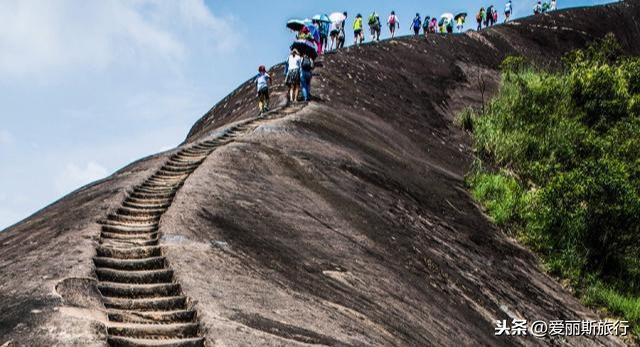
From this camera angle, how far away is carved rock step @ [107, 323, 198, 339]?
18.3ft

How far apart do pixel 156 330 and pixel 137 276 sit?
1.13 m

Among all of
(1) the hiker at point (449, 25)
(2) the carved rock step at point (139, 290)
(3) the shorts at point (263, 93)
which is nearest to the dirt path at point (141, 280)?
(2) the carved rock step at point (139, 290)

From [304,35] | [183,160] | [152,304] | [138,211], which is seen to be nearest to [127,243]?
[138,211]

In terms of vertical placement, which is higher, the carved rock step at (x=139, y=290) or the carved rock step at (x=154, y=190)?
the carved rock step at (x=154, y=190)

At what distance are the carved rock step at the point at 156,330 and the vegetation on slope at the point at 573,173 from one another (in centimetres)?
972

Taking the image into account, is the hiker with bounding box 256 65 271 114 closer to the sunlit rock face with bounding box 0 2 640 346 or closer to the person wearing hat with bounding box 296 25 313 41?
the sunlit rock face with bounding box 0 2 640 346

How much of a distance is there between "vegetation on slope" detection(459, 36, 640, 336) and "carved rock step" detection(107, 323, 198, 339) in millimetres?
9719

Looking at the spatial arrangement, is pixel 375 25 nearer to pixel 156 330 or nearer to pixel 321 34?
pixel 321 34

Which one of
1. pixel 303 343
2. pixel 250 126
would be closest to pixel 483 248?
pixel 250 126

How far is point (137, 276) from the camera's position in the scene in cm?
671

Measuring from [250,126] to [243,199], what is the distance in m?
6.10

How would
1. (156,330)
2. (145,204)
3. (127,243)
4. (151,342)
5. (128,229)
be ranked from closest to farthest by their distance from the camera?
(151,342), (156,330), (127,243), (128,229), (145,204)

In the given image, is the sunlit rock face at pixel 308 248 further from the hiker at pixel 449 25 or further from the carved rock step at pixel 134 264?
the hiker at pixel 449 25

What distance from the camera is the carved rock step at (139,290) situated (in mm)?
6383
